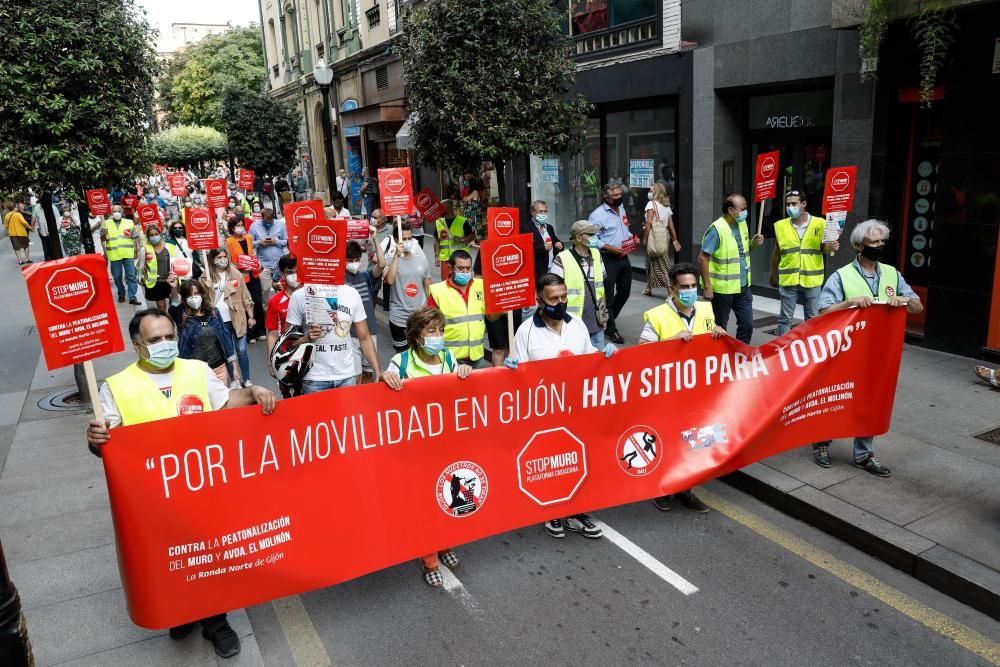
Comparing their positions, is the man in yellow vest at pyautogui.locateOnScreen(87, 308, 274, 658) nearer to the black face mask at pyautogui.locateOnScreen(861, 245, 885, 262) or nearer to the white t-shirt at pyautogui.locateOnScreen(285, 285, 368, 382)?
the white t-shirt at pyautogui.locateOnScreen(285, 285, 368, 382)

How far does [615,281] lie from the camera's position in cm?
1051

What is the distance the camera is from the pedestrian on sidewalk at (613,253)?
10414 mm

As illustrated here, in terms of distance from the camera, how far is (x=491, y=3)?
34.7 feet

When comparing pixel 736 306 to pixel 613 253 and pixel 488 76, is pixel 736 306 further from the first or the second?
pixel 488 76

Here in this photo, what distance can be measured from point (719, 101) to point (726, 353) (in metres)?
8.25

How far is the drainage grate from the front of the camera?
6.75 m

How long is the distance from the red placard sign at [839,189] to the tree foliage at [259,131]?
21.8m

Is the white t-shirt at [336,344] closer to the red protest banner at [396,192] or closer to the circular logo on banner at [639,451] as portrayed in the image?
the circular logo on banner at [639,451]

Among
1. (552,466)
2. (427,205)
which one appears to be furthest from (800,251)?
(427,205)

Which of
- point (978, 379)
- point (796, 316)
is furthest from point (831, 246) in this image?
point (796, 316)

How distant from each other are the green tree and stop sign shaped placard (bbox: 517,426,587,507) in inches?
256

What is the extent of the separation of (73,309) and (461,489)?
7.90ft

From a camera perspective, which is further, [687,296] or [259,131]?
[259,131]

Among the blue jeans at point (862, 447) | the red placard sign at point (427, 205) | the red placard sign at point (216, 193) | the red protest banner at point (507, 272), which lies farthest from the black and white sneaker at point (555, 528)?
the red placard sign at point (216, 193)
